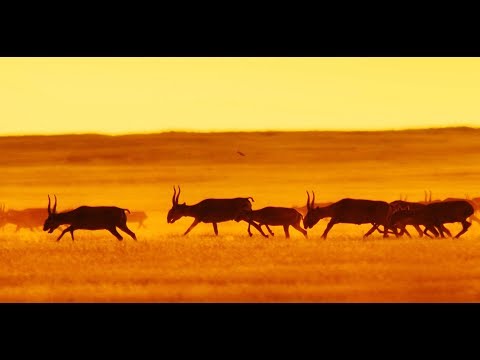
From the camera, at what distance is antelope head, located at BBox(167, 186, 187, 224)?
13.9 m

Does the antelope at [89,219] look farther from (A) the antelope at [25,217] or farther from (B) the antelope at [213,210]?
(B) the antelope at [213,210]

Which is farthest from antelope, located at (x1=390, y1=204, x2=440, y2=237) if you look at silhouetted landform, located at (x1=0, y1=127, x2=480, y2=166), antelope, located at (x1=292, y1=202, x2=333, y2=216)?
antelope, located at (x1=292, y1=202, x2=333, y2=216)

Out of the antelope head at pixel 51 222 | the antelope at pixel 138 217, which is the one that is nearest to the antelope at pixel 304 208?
the antelope at pixel 138 217

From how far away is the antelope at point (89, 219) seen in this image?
1353 centimetres

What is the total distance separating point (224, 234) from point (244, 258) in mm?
1751

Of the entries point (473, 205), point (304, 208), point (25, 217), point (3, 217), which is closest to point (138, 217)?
point (25, 217)

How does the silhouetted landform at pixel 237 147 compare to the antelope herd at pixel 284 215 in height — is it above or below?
above

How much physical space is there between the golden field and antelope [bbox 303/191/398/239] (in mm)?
123

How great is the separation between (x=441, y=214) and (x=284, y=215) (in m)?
1.84

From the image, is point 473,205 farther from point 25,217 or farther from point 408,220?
point 25,217

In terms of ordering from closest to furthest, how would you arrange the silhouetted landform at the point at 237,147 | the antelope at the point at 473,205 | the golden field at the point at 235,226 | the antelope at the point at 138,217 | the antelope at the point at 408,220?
the golden field at the point at 235,226 → the silhouetted landform at the point at 237,147 → the antelope at the point at 138,217 → the antelope at the point at 408,220 → the antelope at the point at 473,205

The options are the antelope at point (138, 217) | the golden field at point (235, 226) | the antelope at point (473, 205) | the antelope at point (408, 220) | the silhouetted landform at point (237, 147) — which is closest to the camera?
the golden field at point (235, 226)

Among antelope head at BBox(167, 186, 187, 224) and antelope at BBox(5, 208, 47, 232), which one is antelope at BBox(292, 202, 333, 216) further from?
antelope at BBox(5, 208, 47, 232)

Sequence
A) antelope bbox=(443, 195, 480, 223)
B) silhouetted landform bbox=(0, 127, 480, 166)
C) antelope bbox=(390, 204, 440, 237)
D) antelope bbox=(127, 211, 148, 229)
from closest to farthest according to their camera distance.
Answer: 1. silhouetted landform bbox=(0, 127, 480, 166)
2. antelope bbox=(127, 211, 148, 229)
3. antelope bbox=(390, 204, 440, 237)
4. antelope bbox=(443, 195, 480, 223)
